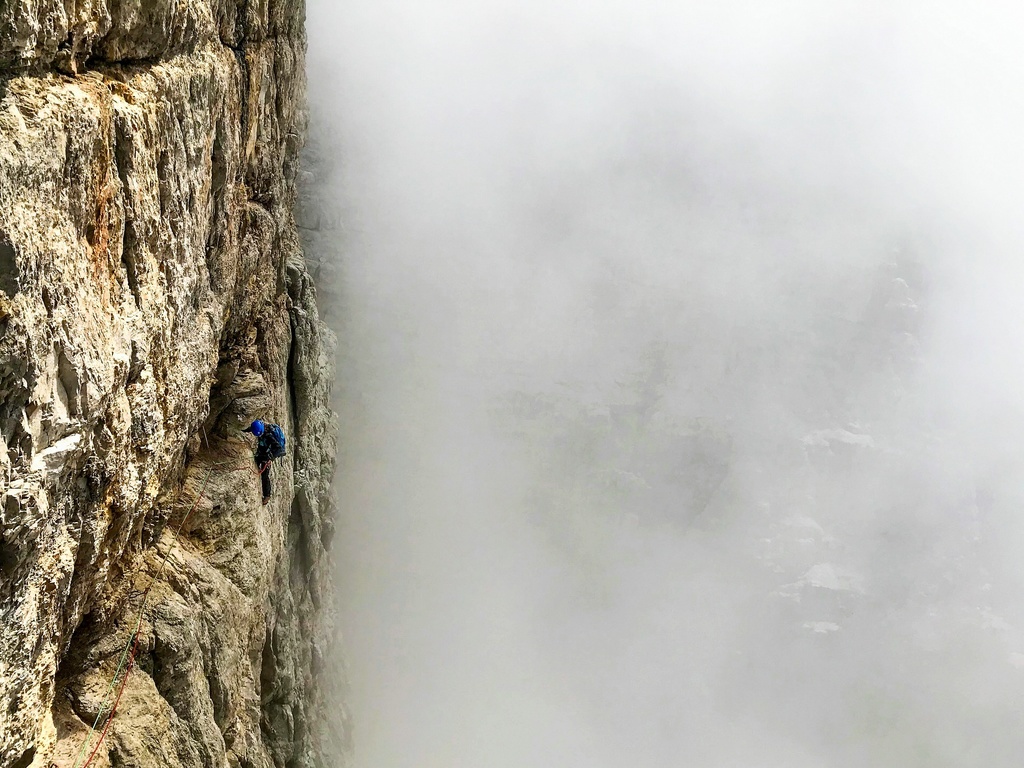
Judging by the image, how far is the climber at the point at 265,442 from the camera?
15258mm

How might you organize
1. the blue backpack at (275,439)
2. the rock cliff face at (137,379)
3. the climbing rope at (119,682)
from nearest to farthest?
the rock cliff face at (137,379), the climbing rope at (119,682), the blue backpack at (275,439)

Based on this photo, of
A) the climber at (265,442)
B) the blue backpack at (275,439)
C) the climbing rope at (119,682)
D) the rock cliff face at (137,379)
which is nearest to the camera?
the rock cliff face at (137,379)

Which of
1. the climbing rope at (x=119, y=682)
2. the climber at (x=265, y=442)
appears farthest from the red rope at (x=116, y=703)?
the climber at (x=265, y=442)

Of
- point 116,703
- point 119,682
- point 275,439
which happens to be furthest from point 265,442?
point 116,703

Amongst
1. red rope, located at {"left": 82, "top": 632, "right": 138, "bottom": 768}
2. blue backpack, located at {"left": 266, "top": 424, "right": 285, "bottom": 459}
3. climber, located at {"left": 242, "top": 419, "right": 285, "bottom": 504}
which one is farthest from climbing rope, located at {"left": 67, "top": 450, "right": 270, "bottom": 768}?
blue backpack, located at {"left": 266, "top": 424, "right": 285, "bottom": 459}

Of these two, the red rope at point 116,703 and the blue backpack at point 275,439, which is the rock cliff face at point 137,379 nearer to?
the red rope at point 116,703

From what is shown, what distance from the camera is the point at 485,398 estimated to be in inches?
3487

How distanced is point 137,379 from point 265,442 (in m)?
7.19

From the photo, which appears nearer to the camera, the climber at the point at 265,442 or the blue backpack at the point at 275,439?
the climber at the point at 265,442

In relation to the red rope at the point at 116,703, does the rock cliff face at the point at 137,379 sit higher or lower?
higher

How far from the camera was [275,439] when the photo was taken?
50.8ft

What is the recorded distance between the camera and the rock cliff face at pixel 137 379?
612 cm

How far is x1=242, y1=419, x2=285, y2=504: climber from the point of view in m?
15.3

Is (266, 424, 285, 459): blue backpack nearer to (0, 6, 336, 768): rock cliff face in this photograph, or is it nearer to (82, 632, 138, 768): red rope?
(0, 6, 336, 768): rock cliff face
